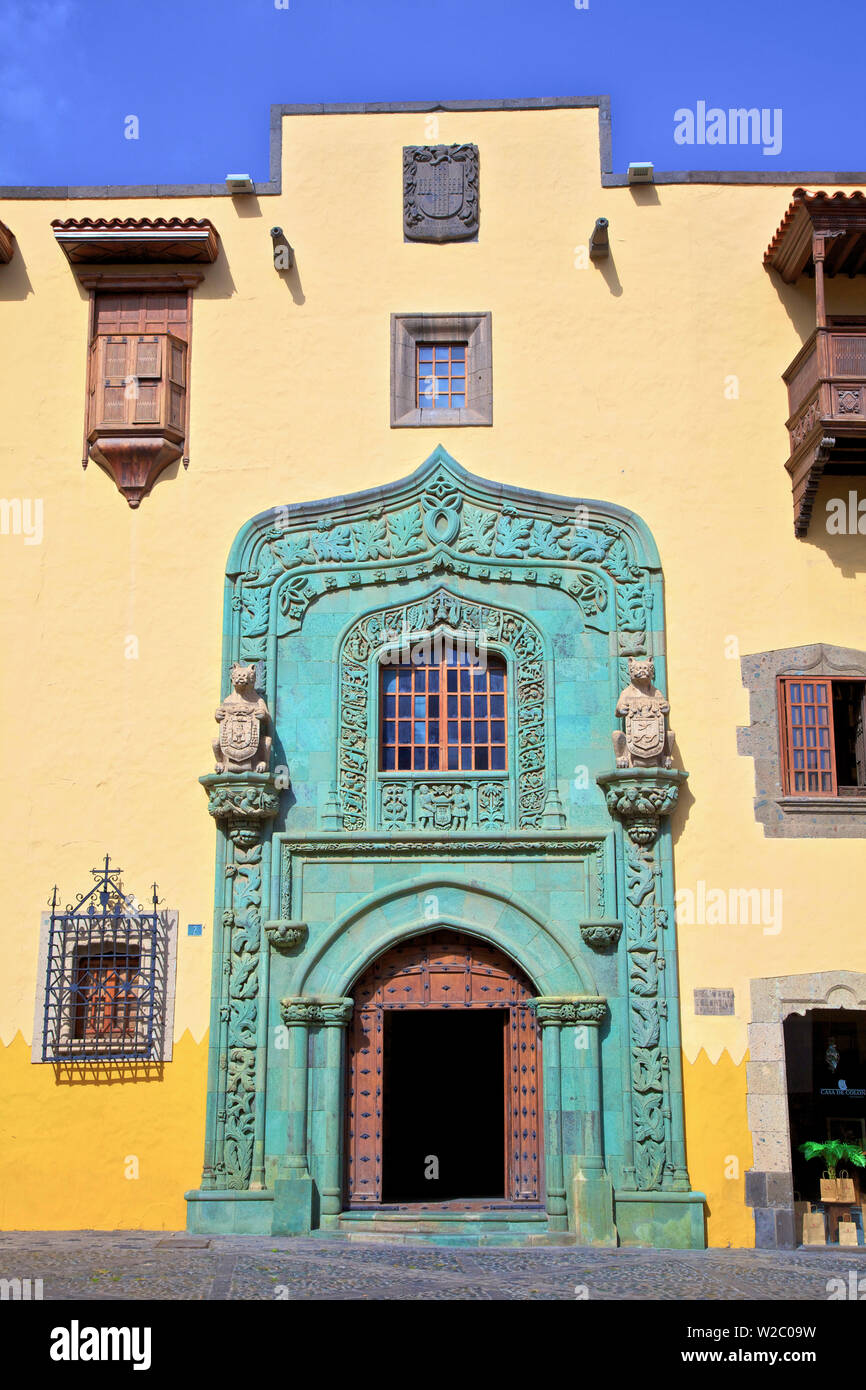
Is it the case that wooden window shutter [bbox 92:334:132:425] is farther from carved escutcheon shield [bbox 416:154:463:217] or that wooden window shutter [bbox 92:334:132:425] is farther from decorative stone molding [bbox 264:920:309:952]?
decorative stone molding [bbox 264:920:309:952]

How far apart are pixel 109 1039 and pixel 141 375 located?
25.0 ft

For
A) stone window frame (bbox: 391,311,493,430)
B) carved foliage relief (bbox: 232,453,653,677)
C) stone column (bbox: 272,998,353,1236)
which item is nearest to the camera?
stone column (bbox: 272,998,353,1236)

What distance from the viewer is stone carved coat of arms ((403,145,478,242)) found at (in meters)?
17.4

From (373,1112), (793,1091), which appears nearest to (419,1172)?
(373,1112)

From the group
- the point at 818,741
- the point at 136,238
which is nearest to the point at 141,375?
the point at 136,238

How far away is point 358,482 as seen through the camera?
1683 centimetres

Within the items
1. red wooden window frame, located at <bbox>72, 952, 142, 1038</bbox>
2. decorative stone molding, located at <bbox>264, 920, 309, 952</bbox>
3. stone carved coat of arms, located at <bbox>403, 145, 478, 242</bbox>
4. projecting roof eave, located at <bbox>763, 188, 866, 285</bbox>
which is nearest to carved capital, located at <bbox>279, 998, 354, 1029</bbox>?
decorative stone molding, located at <bbox>264, 920, 309, 952</bbox>

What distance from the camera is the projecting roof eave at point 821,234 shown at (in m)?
15.9

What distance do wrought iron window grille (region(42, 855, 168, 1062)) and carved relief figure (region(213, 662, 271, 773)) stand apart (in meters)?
1.74

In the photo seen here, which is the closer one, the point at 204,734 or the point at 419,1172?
the point at 204,734

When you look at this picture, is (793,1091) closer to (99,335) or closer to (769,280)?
(769,280)

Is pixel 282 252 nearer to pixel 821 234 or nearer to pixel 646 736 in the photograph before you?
pixel 821 234

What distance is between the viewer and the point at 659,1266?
13273 millimetres

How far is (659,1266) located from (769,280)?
11.2 meters
